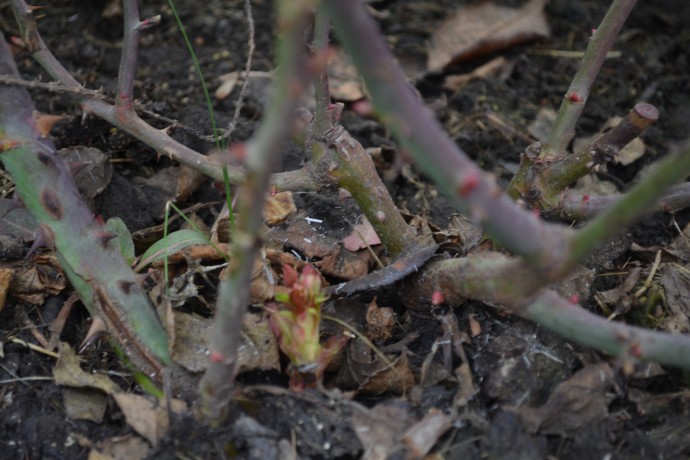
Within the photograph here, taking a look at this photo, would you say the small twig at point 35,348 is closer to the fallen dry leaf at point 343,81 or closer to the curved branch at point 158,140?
Result: the curved branch at point 158,140

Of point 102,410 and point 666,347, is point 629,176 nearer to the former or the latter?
point 666,347

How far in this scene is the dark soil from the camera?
1.46 meters

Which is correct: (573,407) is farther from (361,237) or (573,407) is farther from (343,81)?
(343,81)

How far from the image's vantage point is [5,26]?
2.73 m

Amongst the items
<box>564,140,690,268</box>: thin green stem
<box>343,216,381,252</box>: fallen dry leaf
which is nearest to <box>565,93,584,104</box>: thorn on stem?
<box>343,216,381,252</box>: fallen dry leaf

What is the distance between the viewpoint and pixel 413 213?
7.05ft

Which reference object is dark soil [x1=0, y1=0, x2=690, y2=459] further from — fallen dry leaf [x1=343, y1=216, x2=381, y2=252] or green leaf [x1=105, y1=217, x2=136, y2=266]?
green leaf [x1=105, y1=217, x2=136, y2=266]

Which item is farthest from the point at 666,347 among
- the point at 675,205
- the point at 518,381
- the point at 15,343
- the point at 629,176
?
the point at 15,343

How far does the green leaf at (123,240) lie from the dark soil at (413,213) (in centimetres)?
19

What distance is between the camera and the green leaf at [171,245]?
173 centimetres

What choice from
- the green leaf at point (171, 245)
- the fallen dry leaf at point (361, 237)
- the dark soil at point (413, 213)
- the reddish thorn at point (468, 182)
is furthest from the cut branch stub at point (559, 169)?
the green leaf at point (171, 245)

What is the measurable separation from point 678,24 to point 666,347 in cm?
209

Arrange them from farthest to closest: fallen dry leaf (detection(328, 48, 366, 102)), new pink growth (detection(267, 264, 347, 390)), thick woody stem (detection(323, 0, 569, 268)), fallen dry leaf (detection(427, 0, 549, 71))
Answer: fallen dry leaf (detection(427, 0, 549, 71))
fallen dry leaf (detection(328, 48, 366, 102))
new pink growth (detection(267, 264, 347, 390))
thick woody stem (detection(323, 0, 569, 268))

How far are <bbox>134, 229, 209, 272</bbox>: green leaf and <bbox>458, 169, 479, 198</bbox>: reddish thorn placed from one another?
2.57 feet
